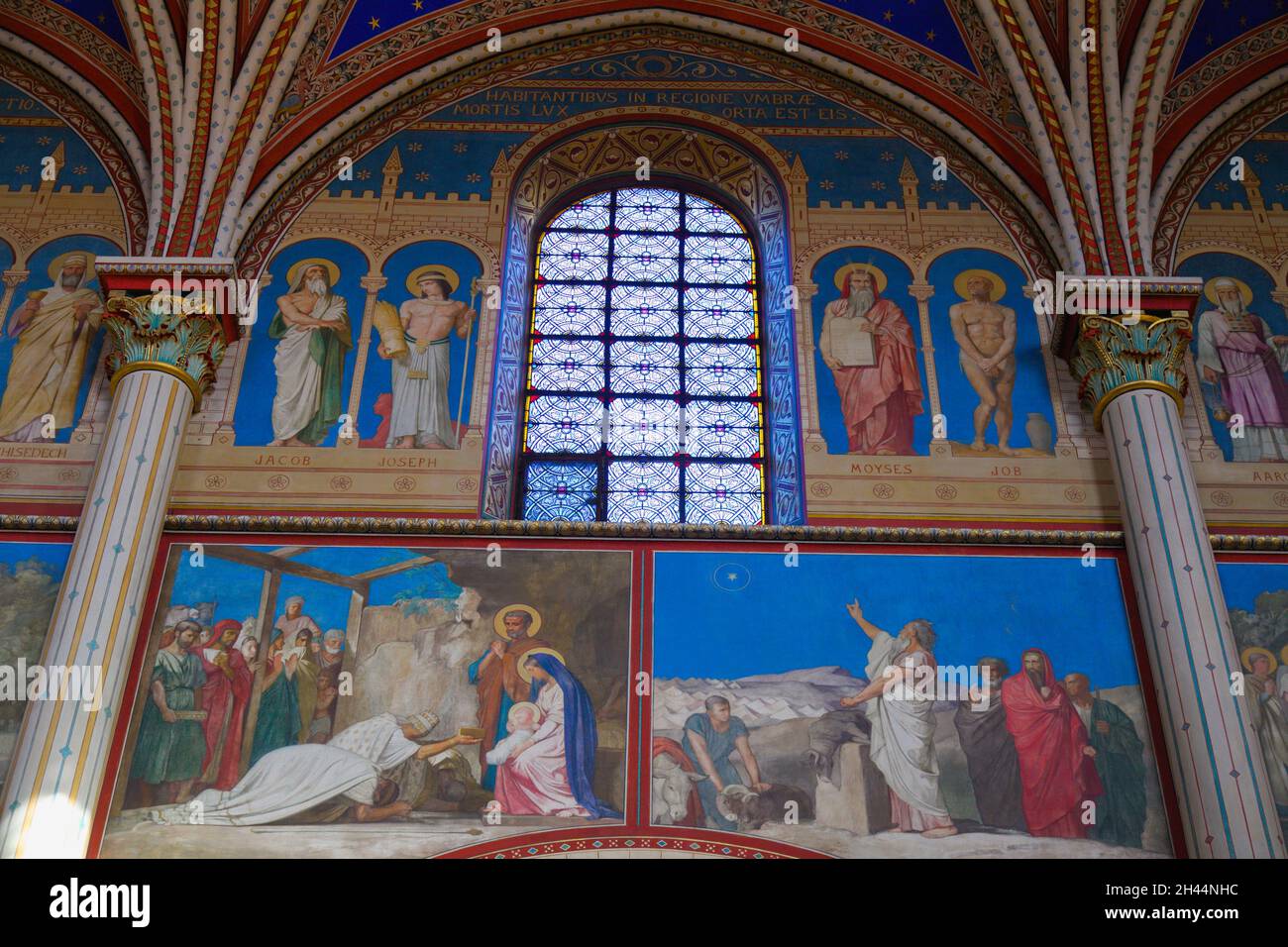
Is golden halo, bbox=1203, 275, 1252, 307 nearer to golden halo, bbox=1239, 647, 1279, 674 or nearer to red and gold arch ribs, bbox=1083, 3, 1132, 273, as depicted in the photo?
red and gold arch ribs, bbox=1083, 3, 1132, 273

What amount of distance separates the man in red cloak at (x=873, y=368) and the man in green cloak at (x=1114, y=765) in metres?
2.33

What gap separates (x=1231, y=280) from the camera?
44.2ft

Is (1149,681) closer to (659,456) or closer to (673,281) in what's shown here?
(659,456)

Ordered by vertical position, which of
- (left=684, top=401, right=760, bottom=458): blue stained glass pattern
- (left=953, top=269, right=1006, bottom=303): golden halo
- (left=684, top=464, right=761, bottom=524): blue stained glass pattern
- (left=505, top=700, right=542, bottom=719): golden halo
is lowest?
(left=505, top=700, right=542, bottom=719): golden halo

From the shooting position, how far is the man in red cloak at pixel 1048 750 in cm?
1049

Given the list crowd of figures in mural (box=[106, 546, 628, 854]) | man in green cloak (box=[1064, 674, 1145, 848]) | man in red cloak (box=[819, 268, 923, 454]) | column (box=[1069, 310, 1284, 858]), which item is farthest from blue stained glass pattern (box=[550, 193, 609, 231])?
man in green cloak (box=[1064, 674, 1145, 848])

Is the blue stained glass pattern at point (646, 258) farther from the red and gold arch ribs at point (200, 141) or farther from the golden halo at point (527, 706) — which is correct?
the golden halo at point (527, 706)

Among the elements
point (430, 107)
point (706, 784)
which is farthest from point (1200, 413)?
point (430, 107)

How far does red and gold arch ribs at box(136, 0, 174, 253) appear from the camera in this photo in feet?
42.7

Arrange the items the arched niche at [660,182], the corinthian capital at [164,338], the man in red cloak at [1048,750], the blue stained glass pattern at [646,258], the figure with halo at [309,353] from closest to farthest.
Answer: the man in red cloak at [1048,750]
the corinthian capital at [164,338]
the figure with halo at [309,353]
the arched niche at [660,182]
the blue stained glass pattern at [646,258]

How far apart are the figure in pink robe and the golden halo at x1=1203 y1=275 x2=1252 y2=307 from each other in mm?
7805

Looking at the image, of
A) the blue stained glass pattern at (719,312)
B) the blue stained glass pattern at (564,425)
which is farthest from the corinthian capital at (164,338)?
the blue stained glass pattern at (719,312)

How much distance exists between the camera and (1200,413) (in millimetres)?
12602
